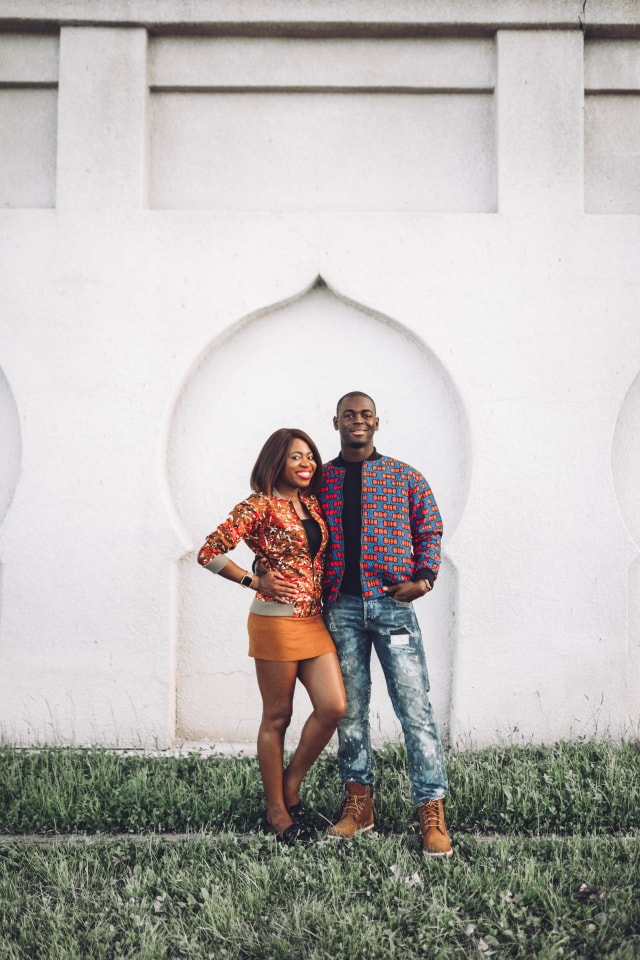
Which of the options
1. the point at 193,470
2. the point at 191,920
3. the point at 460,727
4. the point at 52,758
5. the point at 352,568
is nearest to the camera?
the point at 191,920

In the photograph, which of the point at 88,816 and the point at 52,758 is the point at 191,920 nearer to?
the point at 88,816

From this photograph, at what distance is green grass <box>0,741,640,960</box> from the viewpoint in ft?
9.62

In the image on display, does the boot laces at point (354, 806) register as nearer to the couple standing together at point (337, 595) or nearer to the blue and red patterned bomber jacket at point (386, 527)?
the couple standing together at point (337, 595)

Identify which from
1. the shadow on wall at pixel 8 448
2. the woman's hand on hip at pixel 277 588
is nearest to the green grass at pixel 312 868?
the woman's hand on hip at pixel 277 588

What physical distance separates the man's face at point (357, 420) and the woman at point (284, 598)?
19 centimetres

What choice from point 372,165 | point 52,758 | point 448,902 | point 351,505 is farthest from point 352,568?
point 372,165

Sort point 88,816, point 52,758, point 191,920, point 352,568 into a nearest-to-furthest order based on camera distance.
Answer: point 191,920, point 352,568, point 88,816, point 52,758

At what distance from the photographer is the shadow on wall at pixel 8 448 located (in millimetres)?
5477

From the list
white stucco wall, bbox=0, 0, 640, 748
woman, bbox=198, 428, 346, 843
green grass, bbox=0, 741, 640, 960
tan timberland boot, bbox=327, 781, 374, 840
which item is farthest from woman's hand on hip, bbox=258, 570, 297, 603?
white stucco wall, bbox=0, 0, 640, 748

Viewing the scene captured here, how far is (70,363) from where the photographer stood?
211 inches

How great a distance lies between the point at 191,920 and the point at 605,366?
Result: 162 inches

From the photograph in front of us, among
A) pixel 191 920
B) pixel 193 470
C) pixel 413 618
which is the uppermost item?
pixel 193 470

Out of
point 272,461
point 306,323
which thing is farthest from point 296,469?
point 306,323

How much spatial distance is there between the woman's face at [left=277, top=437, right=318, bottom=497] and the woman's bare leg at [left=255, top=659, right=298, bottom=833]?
0.78m
